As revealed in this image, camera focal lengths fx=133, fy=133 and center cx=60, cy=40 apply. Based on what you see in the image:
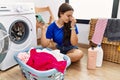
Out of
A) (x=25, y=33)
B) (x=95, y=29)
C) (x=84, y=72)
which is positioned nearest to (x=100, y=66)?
(x=84, y=72)

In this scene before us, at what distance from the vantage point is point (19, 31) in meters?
1.76

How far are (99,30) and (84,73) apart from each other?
624 mm

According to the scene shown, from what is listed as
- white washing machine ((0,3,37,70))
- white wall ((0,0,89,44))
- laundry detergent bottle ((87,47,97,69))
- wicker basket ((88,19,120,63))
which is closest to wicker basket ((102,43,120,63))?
wicker basket ((88,19,120,63))

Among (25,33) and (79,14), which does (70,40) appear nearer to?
(25,33)

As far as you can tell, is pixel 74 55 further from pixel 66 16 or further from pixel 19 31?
pixel 19 31

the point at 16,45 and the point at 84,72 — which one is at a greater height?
the point at 16,45

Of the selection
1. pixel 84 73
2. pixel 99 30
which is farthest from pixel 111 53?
pixel 84 73

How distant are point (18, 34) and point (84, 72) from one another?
0.97 m

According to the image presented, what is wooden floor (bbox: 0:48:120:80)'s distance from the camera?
1.47 metres

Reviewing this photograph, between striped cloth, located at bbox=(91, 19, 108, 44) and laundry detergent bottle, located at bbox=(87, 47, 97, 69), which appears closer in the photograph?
laundry detergent bottle, located at bbox=(87, 47, 97, 69)

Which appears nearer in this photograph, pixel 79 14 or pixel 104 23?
pixel 104 23

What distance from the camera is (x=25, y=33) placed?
1.81 meters

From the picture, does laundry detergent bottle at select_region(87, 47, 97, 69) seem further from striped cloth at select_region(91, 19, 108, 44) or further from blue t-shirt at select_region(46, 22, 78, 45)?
blue t-shirt at select_region(46, 22, 78, 45)

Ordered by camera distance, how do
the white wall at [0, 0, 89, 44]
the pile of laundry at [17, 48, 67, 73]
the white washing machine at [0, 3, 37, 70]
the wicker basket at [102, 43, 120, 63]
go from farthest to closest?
the white wall at [0, 0, 89, 44]
the wicker basket at [102, 43, 120, 63]
the white washing machine at [0, 3, 37, 70]
the pile of laundry at [17, 48, 67, 73]
